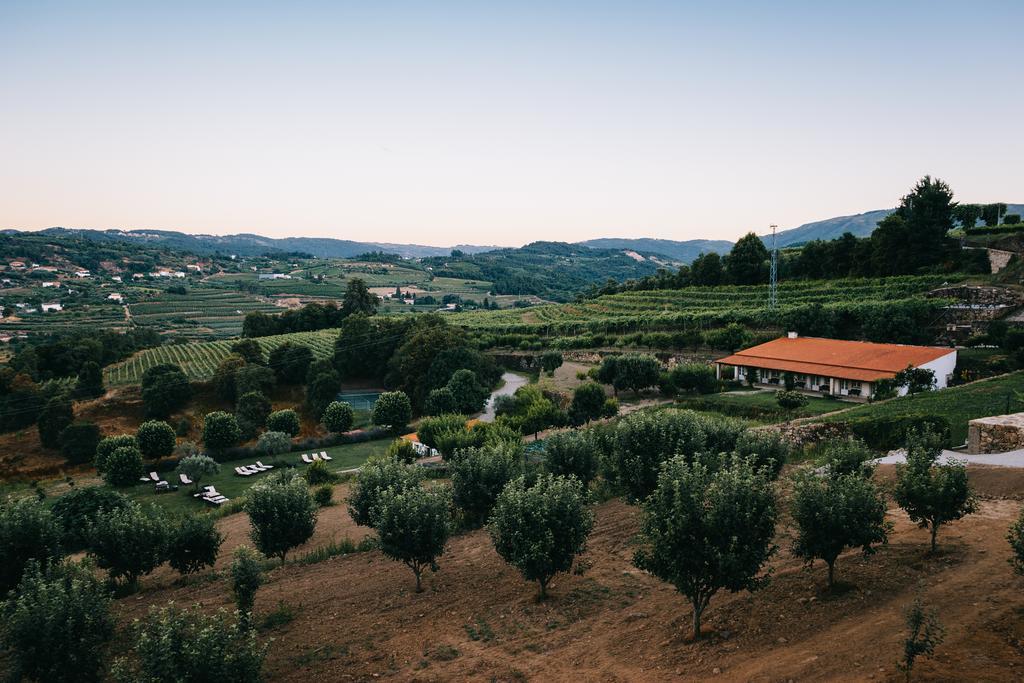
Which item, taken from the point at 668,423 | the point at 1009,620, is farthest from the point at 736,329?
the point at 1009,620

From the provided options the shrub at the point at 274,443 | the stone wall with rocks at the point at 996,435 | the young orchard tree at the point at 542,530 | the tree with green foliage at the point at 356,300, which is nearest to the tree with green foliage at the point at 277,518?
the young orchard tree at the point at 542,530

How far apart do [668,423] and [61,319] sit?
102474mm

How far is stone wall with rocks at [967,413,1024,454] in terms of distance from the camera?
20.4 metres

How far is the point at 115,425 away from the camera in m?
52.2

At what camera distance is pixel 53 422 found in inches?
1865

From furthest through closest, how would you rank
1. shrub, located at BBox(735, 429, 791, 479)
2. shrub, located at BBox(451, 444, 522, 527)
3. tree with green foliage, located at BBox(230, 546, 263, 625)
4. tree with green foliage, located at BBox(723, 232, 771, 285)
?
tree with green foliage, located at BBox(723, 232, 771, 285)
shrub, located at BBox(451, 444, 522, 527)
shrub, located at BBox(735, 429, 791, 479)
tree with green foliage, located at BBox(230, 546, 263, 625)

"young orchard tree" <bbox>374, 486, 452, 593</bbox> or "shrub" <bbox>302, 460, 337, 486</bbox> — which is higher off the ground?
"young orchard tree" <bbox>374, 486, 452, 593</bbox>

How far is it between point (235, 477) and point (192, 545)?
19878 mm

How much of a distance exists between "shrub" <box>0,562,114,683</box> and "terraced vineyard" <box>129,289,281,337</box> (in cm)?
8832

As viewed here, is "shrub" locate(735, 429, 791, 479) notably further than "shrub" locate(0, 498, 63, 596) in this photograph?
Yes

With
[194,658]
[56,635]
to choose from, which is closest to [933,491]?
[194,658]

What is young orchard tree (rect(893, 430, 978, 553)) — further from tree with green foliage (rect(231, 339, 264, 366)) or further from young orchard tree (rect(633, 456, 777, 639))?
tree with green foliage (rect(231, 339, 264, 366))

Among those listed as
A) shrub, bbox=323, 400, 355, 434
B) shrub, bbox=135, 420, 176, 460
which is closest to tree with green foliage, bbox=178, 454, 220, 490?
shrub, bbox=135, 420, 176, 460

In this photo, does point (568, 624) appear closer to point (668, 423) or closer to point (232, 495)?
point (668, 423)
